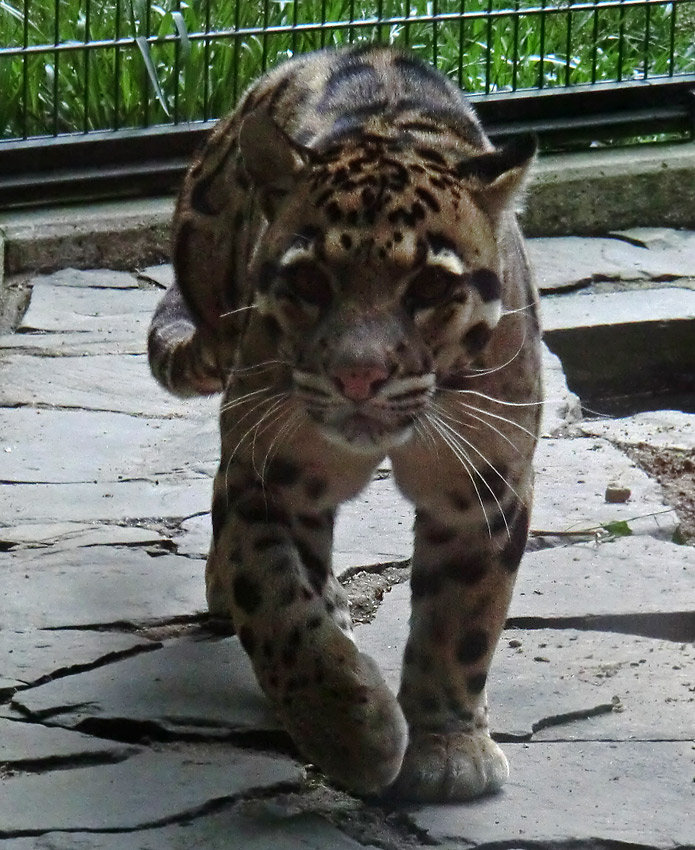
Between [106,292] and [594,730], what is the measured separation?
4.36 m

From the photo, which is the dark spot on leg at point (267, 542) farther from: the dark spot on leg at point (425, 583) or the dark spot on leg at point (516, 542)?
the dark spot on leg at point (516, 542)

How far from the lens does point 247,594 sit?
3.85 m

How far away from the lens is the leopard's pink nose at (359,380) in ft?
11.4

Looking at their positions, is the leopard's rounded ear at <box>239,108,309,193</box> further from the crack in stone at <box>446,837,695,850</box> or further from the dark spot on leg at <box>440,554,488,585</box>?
the crack in stone at <box>446,837,695,850</box>

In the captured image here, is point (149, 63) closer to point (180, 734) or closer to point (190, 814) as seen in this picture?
point (180, 734)

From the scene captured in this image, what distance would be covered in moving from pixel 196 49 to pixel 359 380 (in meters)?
5.85

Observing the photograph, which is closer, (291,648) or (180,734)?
(291,648)

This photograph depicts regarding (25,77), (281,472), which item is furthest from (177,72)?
(281,472)

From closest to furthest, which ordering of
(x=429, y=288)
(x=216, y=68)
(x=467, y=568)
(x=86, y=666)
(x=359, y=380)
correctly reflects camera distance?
(x=359, y=380)
(x=429, y=288)
(x=467, y=568)
(x=86, y=666)
(x=216, y=68)

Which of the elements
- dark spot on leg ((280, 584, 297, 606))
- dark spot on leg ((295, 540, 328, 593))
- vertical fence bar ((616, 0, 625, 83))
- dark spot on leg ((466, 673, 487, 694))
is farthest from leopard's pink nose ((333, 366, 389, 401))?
vertical fence bar ((616, 0, 625, 83))

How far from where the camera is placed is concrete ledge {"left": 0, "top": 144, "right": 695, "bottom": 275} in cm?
804

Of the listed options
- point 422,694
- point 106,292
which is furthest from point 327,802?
point 106,292

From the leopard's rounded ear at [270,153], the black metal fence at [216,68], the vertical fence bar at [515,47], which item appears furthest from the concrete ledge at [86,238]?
the leopard's rounded ear at [270,153]

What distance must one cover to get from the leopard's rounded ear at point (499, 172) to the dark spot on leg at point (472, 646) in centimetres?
105
